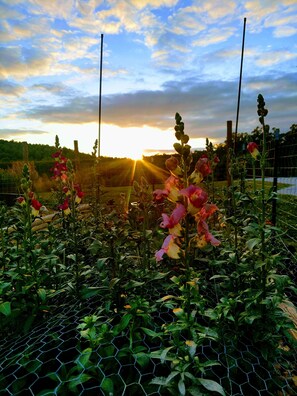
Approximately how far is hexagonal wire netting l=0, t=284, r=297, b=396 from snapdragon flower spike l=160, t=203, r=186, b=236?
50cm

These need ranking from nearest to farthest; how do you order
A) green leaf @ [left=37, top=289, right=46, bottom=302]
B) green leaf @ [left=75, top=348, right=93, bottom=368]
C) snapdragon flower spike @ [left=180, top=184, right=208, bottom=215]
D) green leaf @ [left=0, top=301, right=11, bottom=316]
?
snapdragon flower spike @ [left=180, top=184, right=208, bottom=215] < green leaf @ [left=75, top=348, right=93, bottom=368] < green leaf @ [left=0, top=301, right=11, bottom=316] < green leaf @ [left=37, top=289, right=46, bottom=302]

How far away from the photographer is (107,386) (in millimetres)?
1145

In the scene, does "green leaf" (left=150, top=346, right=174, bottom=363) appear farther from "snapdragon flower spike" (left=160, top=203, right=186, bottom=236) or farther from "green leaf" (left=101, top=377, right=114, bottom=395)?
"snapdragon flower spike" (left=160, top=203, right=186, bottom=236)

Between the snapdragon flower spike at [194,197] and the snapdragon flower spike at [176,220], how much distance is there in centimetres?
3

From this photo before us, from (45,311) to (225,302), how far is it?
98 centimetres

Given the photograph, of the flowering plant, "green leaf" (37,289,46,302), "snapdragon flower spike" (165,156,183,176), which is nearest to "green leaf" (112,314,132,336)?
the flowering plant

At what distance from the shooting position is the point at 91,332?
1.29m

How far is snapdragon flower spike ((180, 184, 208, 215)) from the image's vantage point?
1.09 meters

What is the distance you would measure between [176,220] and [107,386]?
61cm

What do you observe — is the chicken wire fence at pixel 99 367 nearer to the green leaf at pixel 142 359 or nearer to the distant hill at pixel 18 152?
the green leaf at pixel 142 359

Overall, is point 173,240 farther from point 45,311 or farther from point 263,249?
point 45,311

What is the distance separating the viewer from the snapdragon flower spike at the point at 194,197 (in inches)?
43.1

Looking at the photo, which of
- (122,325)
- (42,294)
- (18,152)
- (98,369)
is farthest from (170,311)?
(18,152)

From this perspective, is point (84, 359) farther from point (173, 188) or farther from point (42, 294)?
point (173, 188)
